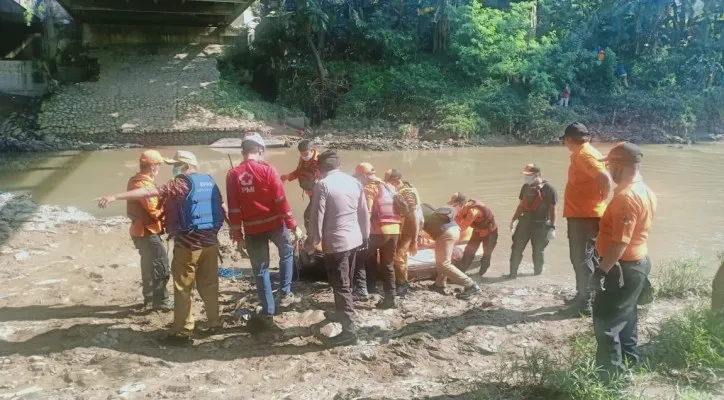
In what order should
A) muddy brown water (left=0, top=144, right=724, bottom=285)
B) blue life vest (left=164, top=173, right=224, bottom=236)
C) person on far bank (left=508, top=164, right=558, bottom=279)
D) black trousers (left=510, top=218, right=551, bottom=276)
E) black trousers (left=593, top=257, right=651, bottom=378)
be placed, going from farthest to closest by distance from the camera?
muddy brown water (left=0, top=144, right=724, bottom=285) < black trousers (left=510, top=218, right=551, bottom=276) < person on far bank (left=508, top=164, right=558, bottom=279) < blue life vest (left=164, top=173, right=224, bottom=236) < black trousers (left=593, top=257, right=651, bottom=378)

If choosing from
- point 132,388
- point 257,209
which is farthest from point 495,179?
point 132,388

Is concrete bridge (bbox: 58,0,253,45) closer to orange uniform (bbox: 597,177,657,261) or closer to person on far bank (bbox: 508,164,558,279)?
person on far bank (bbox: 508,164,558,279)

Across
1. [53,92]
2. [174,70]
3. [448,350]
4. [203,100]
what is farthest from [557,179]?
[53,92]

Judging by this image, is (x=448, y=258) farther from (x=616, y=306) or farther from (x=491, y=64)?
(x=491, y=64)

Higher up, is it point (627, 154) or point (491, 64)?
point (491, 64)

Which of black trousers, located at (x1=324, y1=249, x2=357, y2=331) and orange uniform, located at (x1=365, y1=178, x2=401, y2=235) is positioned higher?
orange uniform, located at (x1=365, y1=178, x2=401, y2=235)

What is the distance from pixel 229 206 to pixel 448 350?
84.1 inches

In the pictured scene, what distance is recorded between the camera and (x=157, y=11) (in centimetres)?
2252

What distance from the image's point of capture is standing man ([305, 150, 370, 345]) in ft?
14.7

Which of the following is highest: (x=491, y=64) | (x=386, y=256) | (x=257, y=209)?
(x=491, y=64)

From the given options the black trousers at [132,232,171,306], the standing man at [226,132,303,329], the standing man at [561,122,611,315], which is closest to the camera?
the standing man at [226,132,303,329]

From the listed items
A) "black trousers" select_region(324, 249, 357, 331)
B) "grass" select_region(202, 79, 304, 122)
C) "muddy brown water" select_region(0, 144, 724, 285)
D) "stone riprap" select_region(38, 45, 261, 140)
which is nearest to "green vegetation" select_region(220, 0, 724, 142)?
"grass" select_region(202, 79, 304, 122)

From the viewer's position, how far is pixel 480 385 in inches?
140

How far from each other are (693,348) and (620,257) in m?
1.01
